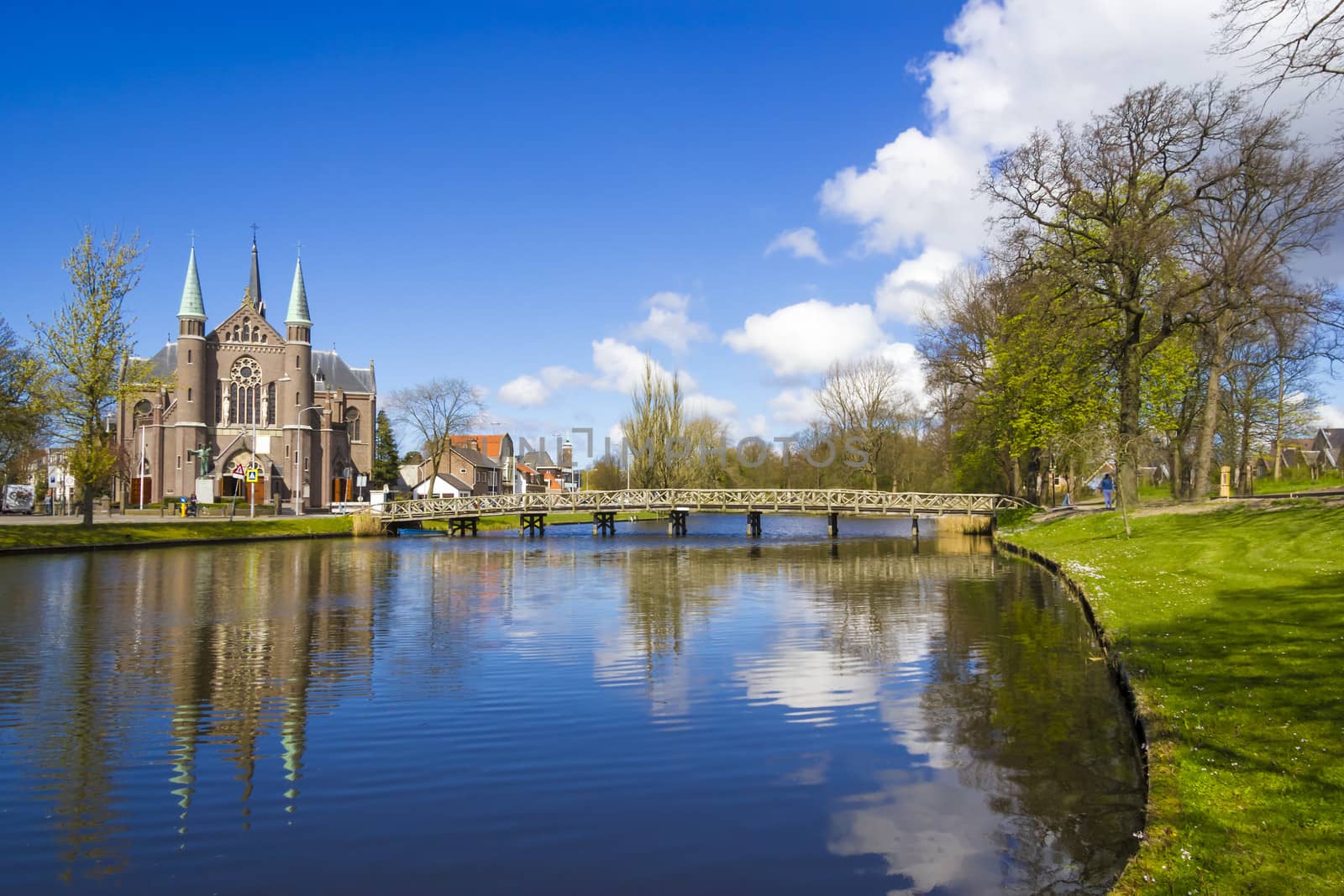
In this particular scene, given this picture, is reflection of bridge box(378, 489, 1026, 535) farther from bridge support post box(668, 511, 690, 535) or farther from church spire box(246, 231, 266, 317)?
church spire box(246, 231, 266, 317)

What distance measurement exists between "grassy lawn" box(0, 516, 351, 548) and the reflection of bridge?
16.9ft

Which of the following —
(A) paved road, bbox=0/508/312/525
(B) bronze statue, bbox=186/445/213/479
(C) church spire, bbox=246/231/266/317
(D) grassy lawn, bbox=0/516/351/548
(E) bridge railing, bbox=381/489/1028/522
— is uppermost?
(C) church spire, bbox=246/231/266/317

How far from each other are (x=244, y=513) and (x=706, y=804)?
5461 centimetres

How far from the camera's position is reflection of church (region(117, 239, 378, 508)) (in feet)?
226

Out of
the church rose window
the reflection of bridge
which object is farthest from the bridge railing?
the church rose window

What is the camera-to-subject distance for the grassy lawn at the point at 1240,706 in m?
5.89

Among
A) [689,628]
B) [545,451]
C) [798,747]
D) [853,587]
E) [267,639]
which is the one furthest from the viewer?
[545,451]

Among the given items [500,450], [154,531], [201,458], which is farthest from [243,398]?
[500,450]

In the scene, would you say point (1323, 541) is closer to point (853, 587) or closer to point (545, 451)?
point (853, 587)

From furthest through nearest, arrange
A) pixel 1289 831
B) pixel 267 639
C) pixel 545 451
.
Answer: pixel 545 451 → pixel 267 639 → pixel 1289 831

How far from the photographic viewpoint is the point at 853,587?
25.8 m

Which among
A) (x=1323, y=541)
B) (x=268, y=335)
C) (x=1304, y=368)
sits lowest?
(x=1323, y=541)

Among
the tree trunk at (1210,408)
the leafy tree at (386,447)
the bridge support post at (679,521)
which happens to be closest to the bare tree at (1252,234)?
the tree trunk at (1210,408)

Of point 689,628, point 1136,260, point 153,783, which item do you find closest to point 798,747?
point 153,783
